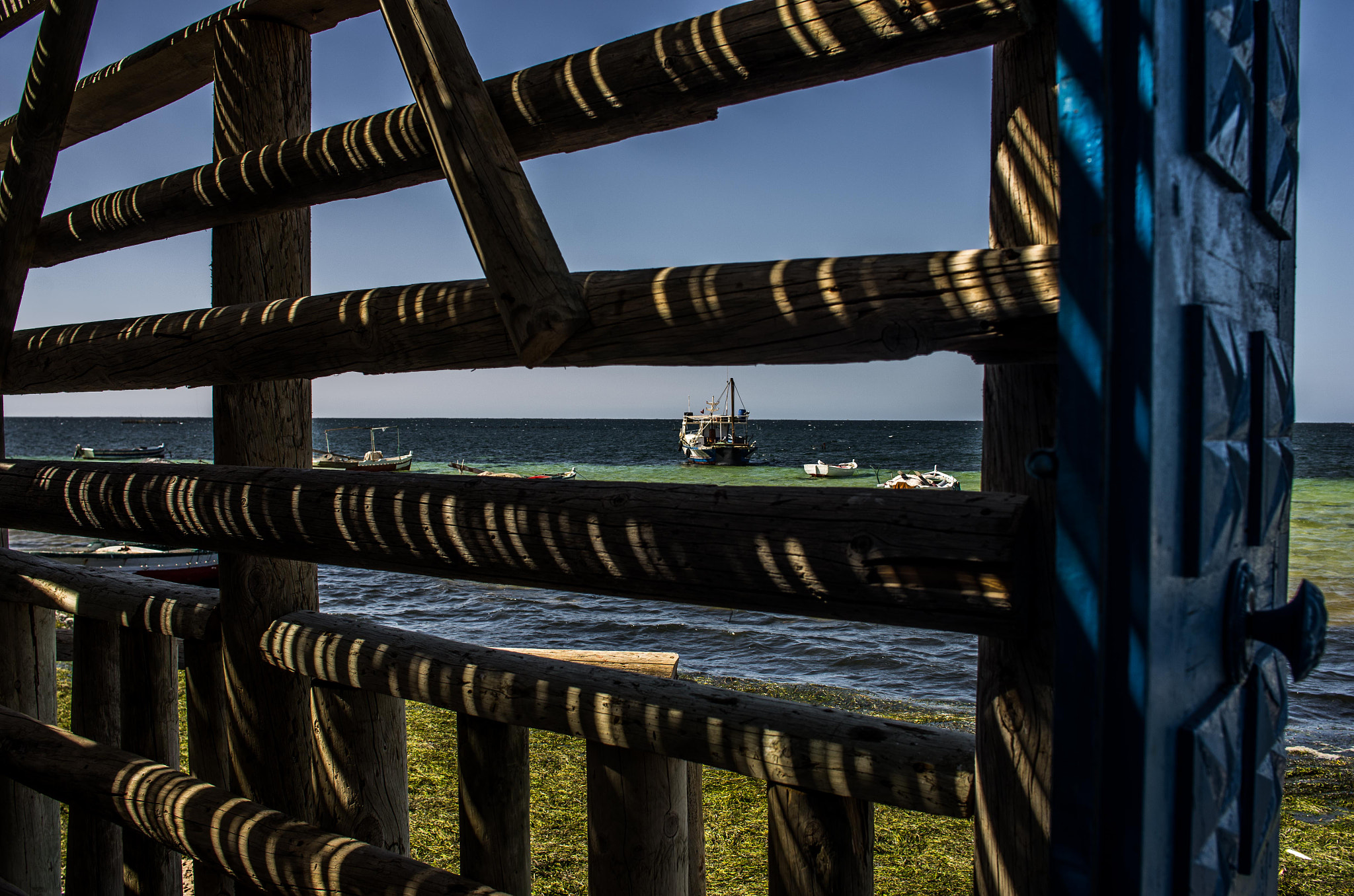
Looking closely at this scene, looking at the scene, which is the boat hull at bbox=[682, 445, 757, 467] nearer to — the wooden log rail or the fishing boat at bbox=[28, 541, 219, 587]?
the fishing boat at bbox=[28, 541, 219, 587]

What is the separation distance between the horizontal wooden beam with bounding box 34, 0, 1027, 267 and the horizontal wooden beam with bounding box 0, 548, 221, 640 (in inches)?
44.2

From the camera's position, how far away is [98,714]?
2803mm

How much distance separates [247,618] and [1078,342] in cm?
229

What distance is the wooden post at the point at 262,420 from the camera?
2.41 metres

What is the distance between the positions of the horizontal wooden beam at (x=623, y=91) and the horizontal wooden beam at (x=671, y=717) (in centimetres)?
115

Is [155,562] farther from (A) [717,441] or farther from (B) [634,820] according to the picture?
(A) [717,441]

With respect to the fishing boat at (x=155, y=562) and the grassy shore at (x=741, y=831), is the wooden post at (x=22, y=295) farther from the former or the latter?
the fishing boat at (x=155, y=562)

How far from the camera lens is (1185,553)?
32.5 inches

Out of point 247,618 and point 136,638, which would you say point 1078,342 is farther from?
point 136,638

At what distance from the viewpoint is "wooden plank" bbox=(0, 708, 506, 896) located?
1.90 metres

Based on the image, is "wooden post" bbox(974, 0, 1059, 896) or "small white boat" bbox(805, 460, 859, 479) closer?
"wooden post" bbox(974, 0, 1059, 896)

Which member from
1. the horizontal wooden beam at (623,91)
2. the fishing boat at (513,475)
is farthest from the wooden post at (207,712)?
the horizontal wooden beam at (623,91)

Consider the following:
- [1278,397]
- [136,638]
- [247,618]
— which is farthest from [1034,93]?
Result: [136,638]

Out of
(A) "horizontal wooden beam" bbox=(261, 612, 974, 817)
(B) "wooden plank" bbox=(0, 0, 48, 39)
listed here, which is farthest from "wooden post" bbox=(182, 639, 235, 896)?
(B) "wooden plank" bbox=(0, 0, 48, 39)
